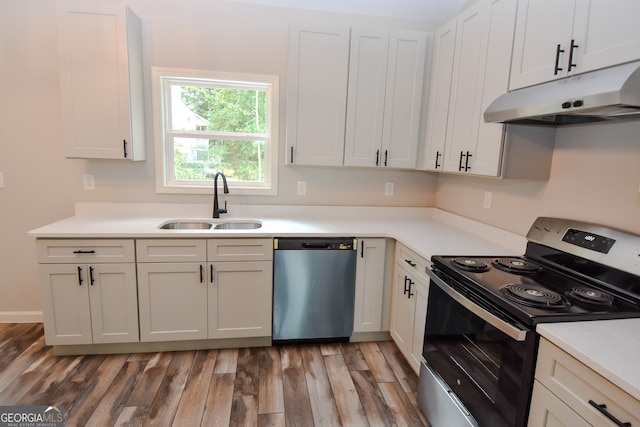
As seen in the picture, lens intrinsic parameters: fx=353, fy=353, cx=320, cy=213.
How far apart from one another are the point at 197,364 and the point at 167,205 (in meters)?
1.25

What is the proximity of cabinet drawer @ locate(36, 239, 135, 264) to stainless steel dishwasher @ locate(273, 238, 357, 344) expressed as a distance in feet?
3.20

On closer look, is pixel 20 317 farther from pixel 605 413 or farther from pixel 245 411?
pixel 605 413

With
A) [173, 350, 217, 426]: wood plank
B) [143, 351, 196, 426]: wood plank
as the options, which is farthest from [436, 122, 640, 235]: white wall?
[143, 351, 196, 426]: wood plank

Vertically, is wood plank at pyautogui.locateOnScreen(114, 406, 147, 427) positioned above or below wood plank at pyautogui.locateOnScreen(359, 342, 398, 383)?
below

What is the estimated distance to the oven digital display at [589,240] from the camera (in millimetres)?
1548

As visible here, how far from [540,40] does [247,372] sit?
97.0 inches

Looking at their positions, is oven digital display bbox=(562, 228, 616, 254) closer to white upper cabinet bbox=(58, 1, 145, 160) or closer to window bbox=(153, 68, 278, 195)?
window bbox=(153, 68, 278, 195)

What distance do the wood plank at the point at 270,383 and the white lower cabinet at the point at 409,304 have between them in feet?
2.77

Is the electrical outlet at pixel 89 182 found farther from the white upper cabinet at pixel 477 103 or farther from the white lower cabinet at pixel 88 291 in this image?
the white upper cabinet at pixel 477 103

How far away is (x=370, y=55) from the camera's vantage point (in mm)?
2654

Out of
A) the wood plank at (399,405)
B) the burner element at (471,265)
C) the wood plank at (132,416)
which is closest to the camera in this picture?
the burner element at (471,265)

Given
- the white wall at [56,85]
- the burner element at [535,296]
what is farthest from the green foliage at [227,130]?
the burner element at [535,296]

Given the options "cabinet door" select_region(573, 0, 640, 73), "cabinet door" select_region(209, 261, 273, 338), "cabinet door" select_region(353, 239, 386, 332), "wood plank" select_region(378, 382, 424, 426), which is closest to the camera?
"cabinet door" select_region(573, 0, 640, 73)

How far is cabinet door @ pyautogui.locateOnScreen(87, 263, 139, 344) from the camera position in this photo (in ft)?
7.52
